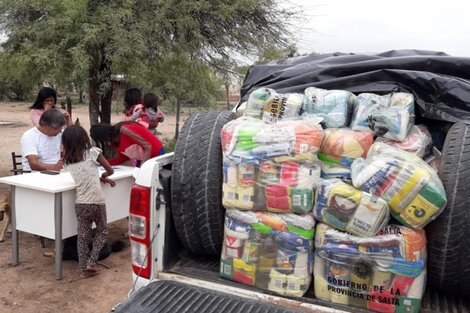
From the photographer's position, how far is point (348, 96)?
2307 mm

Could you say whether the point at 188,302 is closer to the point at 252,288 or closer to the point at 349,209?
the point at 252,288

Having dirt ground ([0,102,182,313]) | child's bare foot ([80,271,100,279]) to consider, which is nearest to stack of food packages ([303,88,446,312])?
dirt ground ([0,102,182,313])

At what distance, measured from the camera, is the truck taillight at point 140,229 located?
2160 mm

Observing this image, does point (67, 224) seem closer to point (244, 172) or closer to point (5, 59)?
point (244, 172)

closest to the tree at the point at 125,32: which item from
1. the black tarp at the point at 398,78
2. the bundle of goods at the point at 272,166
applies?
the black tarp at the point at 398,78

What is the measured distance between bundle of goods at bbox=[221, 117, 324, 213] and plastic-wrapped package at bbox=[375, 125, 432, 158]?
0.35m

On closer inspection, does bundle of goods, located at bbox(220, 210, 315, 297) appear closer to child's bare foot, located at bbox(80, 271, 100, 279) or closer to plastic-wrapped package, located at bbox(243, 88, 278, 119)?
plastic-wrapped package, located at bbox(243, 88, 278, 119)

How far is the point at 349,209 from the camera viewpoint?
1862 millimetres

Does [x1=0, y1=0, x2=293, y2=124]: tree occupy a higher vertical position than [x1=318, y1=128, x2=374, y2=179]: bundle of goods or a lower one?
higher

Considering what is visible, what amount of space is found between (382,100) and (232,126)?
80 cm

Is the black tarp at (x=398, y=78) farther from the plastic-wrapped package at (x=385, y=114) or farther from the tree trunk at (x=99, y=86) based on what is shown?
the tree trunk at (x=99, y=86)

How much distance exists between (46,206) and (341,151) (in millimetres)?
3062

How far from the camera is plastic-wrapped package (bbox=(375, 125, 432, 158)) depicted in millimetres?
2062

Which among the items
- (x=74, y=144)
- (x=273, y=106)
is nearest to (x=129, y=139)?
(x=74, y=144)
